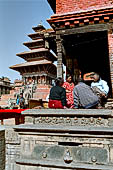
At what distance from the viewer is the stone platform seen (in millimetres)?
3367

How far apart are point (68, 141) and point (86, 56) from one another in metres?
8.97

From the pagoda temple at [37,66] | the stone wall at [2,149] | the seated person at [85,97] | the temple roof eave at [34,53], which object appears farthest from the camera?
the temple roof eave at [34,53]

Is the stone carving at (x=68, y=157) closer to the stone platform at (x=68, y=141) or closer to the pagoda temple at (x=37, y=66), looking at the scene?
the stone platform at (x=68, y=141)

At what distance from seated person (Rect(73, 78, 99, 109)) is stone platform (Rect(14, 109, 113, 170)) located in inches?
18.9

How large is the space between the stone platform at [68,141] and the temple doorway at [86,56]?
20.0ft

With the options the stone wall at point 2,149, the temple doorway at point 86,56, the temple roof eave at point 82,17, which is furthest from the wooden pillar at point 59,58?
the stone wall at point 2,149

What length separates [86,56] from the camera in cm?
1161

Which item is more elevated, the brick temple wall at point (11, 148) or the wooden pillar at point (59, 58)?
the wooden pillar at point (59, 58)

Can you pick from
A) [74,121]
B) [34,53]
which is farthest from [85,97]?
[34,53]

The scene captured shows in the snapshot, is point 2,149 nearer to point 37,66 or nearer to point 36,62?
point 37,66

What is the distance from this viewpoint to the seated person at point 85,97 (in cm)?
421

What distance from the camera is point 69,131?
3.60m

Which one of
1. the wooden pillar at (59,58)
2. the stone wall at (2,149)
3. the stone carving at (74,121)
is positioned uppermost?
the wooden pillar at (59,58)

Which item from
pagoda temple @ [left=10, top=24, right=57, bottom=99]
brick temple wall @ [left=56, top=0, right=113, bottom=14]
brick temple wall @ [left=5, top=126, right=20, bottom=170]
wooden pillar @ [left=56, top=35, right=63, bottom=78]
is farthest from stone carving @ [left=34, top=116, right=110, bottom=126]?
pagoda temple @ [left=10, top=24, right=57, bottom=99]
